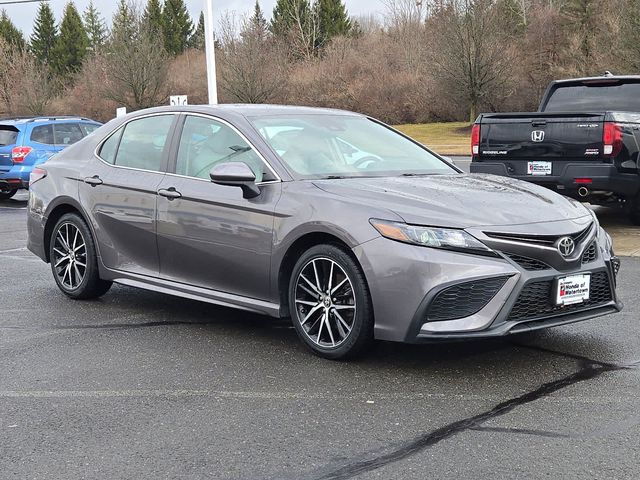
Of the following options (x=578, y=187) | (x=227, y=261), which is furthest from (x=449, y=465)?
(x=578, y=187)

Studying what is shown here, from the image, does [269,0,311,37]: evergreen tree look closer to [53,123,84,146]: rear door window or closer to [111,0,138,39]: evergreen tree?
[111,0,138,39]: evergreen tree

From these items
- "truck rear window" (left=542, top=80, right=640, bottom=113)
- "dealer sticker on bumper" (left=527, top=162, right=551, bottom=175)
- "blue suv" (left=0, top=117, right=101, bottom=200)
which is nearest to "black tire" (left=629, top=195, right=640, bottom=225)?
"dealer sticker on bumper" (left=527, top=162, right=551, bottom=175)

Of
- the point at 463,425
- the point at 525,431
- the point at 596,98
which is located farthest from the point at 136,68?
the point at 525,431

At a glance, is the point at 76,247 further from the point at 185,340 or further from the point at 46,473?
the point at 46,473

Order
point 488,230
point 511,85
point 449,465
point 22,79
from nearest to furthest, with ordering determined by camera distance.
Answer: point 449,465 < point 488,230 < point 511,85 < point 22,79

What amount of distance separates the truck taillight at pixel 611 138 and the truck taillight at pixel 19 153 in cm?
1067

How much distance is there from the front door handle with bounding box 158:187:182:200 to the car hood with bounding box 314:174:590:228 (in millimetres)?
1126

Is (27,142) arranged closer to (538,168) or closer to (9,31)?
(538,168)

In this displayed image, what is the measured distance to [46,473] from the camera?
3.64 m

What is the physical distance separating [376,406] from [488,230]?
3.76ft

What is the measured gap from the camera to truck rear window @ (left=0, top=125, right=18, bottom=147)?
1625cm

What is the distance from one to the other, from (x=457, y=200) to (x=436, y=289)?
2.18ft

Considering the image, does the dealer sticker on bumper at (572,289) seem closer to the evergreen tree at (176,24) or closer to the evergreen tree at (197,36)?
the evergreen tree at (176,24)

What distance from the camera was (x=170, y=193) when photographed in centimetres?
606
